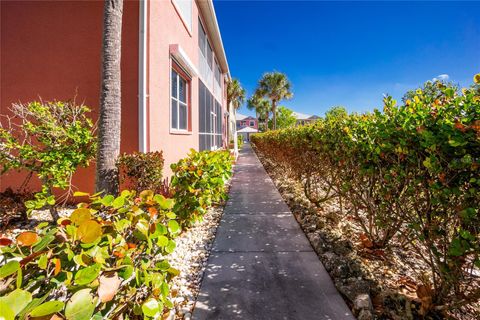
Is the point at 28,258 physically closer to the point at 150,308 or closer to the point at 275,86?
the point at 150,308

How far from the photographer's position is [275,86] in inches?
1431

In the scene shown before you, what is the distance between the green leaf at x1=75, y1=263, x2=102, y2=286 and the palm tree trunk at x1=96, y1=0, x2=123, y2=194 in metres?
3.61

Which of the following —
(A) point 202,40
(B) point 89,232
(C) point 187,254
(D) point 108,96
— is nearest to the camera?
(B) point 89,232

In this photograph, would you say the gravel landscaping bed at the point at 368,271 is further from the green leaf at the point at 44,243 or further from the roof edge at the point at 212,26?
the roof edge at the point at 212,26

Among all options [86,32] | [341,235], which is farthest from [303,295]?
[86,32]

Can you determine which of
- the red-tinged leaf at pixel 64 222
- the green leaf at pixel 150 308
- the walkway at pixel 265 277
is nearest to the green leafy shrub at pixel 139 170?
the walkway at pixel 265 277

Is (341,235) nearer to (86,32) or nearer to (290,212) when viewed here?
(290,212)

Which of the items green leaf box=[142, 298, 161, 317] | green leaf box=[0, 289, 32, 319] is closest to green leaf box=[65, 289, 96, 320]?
green leaf box=[0, 289, 32, 319]

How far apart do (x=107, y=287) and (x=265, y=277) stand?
218 centimetres

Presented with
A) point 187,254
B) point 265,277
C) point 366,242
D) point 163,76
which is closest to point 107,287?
point 265,277

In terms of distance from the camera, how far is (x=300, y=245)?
369 cm

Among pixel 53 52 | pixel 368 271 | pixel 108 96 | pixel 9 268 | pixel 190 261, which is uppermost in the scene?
pixel 53 52

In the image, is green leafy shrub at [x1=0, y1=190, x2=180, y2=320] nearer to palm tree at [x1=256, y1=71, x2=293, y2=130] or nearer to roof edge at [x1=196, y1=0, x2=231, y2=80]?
roof edge at [x1=196, y1=0, x2=231, y2=80]

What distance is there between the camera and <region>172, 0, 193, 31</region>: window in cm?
721
